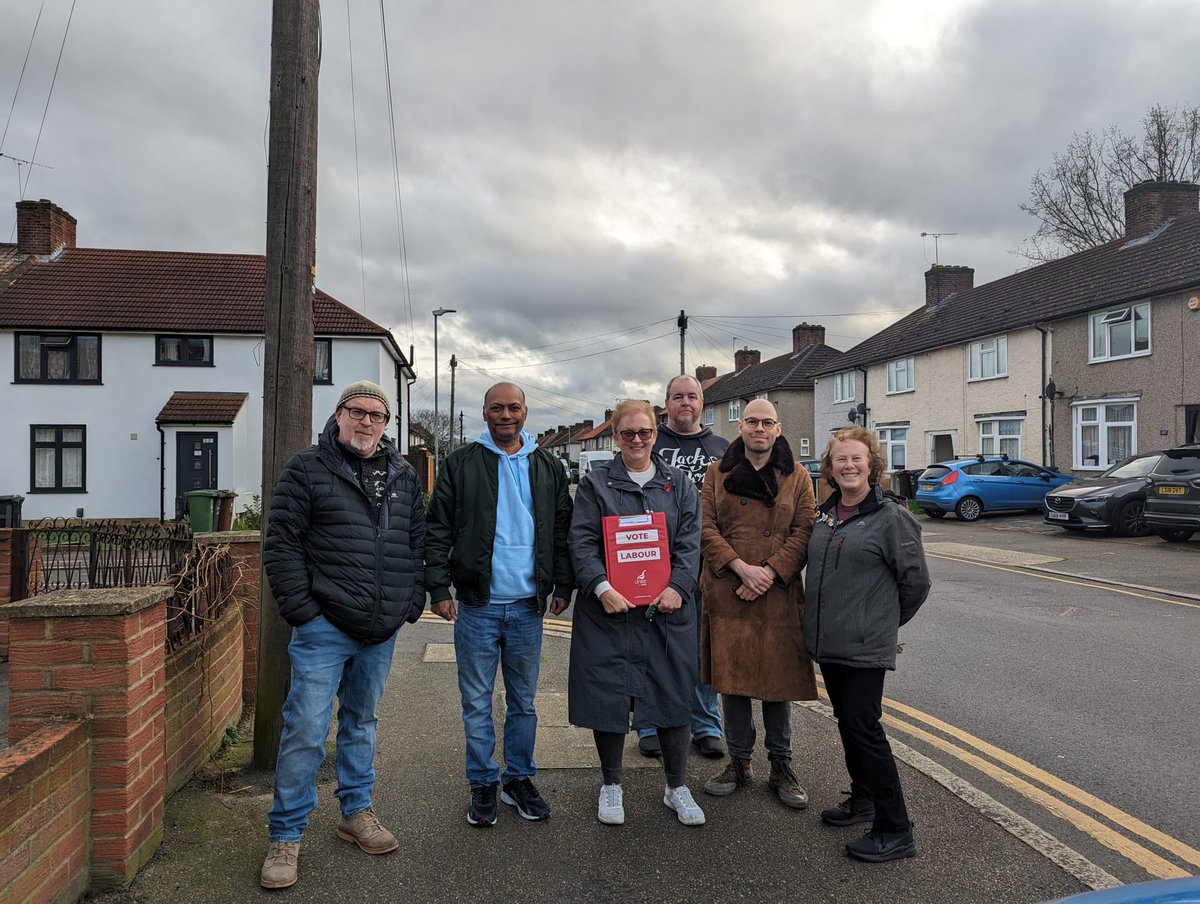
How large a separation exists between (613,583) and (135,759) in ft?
6.50

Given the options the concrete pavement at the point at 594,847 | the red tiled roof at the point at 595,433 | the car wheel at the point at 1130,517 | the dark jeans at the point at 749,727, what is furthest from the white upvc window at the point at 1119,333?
the red tiled roof at the point at 595,433

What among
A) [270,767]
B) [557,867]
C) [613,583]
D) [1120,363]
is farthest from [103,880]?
[1120,363]

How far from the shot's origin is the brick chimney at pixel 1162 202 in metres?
23.7

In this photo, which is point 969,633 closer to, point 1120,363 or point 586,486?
point 586,486

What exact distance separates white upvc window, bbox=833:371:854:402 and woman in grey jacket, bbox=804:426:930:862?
3154 cm

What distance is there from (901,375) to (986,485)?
10903 mm

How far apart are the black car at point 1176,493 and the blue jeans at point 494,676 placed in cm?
1380

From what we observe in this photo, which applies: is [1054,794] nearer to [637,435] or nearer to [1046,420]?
[637,435]

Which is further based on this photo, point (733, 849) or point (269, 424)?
point (269, 424)

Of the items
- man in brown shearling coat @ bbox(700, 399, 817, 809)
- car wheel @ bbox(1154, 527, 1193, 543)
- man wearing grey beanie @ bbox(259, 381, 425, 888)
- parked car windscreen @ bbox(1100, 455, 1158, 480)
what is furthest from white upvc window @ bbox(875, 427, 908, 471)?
man wearing grey beanie @ bbox(259, 381, 425, 888)

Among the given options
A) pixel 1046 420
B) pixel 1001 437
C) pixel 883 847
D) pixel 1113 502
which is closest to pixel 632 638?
pixel 883 847

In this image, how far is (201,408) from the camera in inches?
851

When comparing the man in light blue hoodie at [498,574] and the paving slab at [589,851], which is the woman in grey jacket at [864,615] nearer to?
the paving slab at [589,851]

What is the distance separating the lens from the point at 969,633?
7.51 meters
